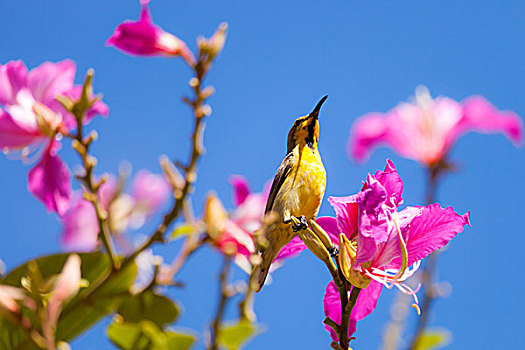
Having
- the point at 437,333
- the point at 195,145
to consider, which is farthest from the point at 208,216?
the point at 437,333

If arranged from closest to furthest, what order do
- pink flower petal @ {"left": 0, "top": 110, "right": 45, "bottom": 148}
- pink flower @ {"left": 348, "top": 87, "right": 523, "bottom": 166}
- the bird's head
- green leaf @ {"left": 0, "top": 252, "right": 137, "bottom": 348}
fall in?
green leaf @ {"left": 0, "top": 252, "right": 137, "bottom": 348} < pink flower petal @ {"left": 0, "top": 110, "right": 45, "bottom": 148} < the bird's head < pink flower @ {"left": 348, "top": 87, "right": 523, "bottom": 166}

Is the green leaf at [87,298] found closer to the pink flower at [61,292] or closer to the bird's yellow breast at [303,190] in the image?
the pink flower at [61,292]

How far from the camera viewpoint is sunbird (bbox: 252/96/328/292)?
761 mm

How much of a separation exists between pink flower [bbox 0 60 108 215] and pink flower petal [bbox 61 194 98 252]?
8 cm

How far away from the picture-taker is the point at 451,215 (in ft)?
2.05

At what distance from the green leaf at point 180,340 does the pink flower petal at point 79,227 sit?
0.36m

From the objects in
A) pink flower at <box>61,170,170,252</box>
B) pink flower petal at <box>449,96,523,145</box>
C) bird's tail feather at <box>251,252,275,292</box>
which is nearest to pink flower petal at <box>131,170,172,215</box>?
pink flower at <box>61,170,170,252</box>

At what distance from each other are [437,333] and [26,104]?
0.63 metres

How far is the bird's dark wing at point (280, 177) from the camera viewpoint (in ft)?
2.96

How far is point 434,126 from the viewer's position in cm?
172

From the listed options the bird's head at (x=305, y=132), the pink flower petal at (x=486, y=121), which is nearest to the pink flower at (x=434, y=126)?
the pink flower petal at (x=486, y=121)

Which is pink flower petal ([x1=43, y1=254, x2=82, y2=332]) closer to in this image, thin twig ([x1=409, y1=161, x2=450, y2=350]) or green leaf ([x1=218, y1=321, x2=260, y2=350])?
green leaf ([x1=218, y1=321, x2=260, y2=350])

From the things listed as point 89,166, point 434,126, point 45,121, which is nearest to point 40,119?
point 45,121

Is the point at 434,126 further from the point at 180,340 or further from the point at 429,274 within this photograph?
the point at 180,340
